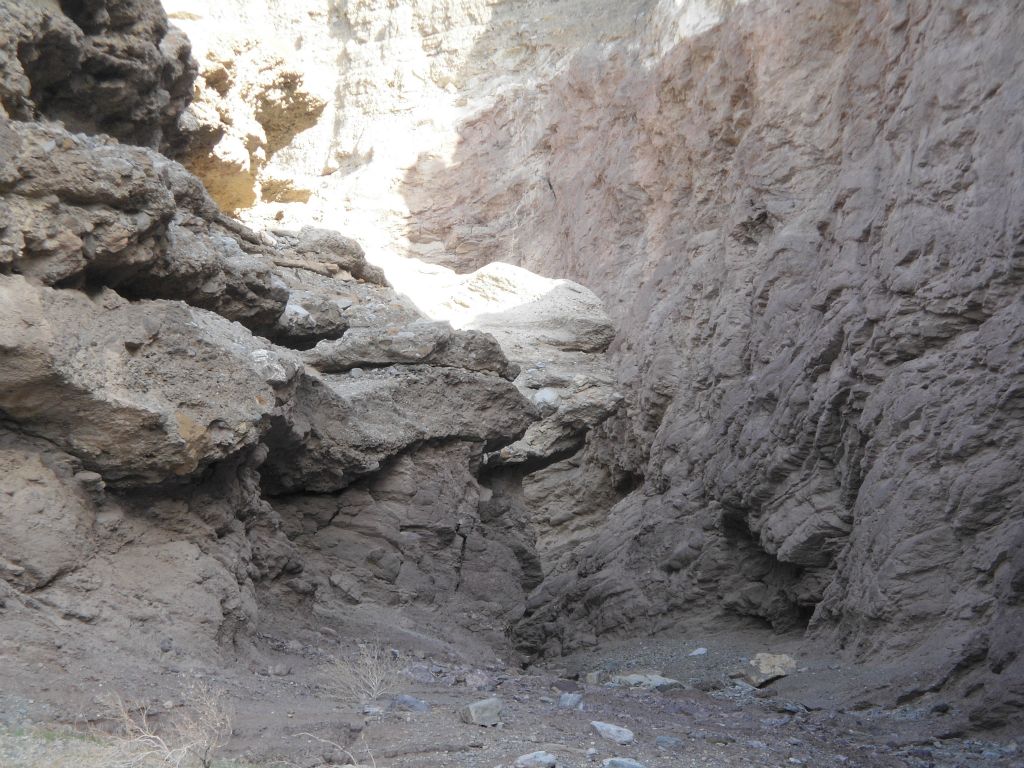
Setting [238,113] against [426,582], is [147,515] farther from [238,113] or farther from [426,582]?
[238,113]

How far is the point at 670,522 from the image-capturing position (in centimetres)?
1396

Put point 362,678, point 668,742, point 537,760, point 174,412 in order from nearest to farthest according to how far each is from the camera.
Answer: point 537,760, point 668,742, point 362,678, point 174,412

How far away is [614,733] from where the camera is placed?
569cm

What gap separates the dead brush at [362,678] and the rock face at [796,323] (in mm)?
3830

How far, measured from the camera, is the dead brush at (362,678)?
255 inches

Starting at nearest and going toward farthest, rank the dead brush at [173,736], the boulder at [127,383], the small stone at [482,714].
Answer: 1. the dead brush at [173,736]
2. the small stone at [482,714]
3. the boulder at [127,383]

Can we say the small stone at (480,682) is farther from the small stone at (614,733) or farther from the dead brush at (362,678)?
the small stone at (614,733)

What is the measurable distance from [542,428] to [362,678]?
779 cm

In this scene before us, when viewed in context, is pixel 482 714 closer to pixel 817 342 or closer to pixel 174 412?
pixel 174 412

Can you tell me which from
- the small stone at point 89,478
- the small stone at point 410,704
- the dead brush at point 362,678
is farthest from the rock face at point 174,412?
the small stone at point 410,704

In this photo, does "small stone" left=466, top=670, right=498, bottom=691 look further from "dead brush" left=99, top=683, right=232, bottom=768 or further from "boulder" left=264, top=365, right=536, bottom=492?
"boulder" left=264, top=365, right=536, bottom=492

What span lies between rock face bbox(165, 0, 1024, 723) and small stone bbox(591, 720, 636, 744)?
2.85m

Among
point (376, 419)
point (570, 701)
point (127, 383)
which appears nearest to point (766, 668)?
point (570, 701)

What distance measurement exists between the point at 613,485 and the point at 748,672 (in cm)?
816
